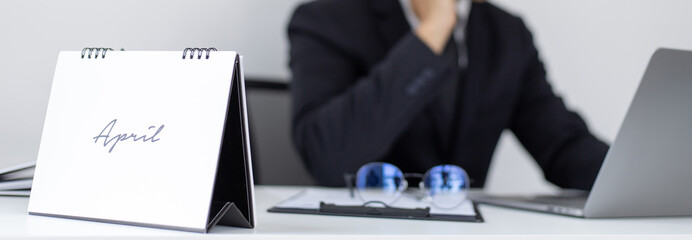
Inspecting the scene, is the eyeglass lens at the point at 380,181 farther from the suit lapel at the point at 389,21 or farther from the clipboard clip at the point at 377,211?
the suit lapel at the point at 389,21

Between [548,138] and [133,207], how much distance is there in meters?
0.91

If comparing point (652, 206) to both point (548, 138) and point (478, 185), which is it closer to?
point (548, 138)

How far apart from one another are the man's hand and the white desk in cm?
47

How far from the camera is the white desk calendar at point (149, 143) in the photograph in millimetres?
427

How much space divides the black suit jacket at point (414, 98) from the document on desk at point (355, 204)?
261mm

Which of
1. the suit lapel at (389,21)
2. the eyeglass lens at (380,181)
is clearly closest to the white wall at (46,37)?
the eyeglass lens at (380,181)

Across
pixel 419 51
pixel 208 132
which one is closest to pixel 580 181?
pixel 419 51

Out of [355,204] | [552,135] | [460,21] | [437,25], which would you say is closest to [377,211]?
[355,204]

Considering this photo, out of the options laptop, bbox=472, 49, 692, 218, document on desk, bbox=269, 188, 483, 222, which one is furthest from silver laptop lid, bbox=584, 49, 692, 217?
document on desk, bbox=269, 188, 483, 222

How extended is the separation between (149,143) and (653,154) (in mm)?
448

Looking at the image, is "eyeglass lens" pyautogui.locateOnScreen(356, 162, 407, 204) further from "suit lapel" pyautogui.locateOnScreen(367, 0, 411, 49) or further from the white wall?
"suit lapel" pyautogui.locateOnScreen(367, 0, 411, 49)

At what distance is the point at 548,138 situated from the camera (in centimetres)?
116

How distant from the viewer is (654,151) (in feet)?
1.84

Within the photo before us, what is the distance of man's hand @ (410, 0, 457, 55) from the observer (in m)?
1.03
